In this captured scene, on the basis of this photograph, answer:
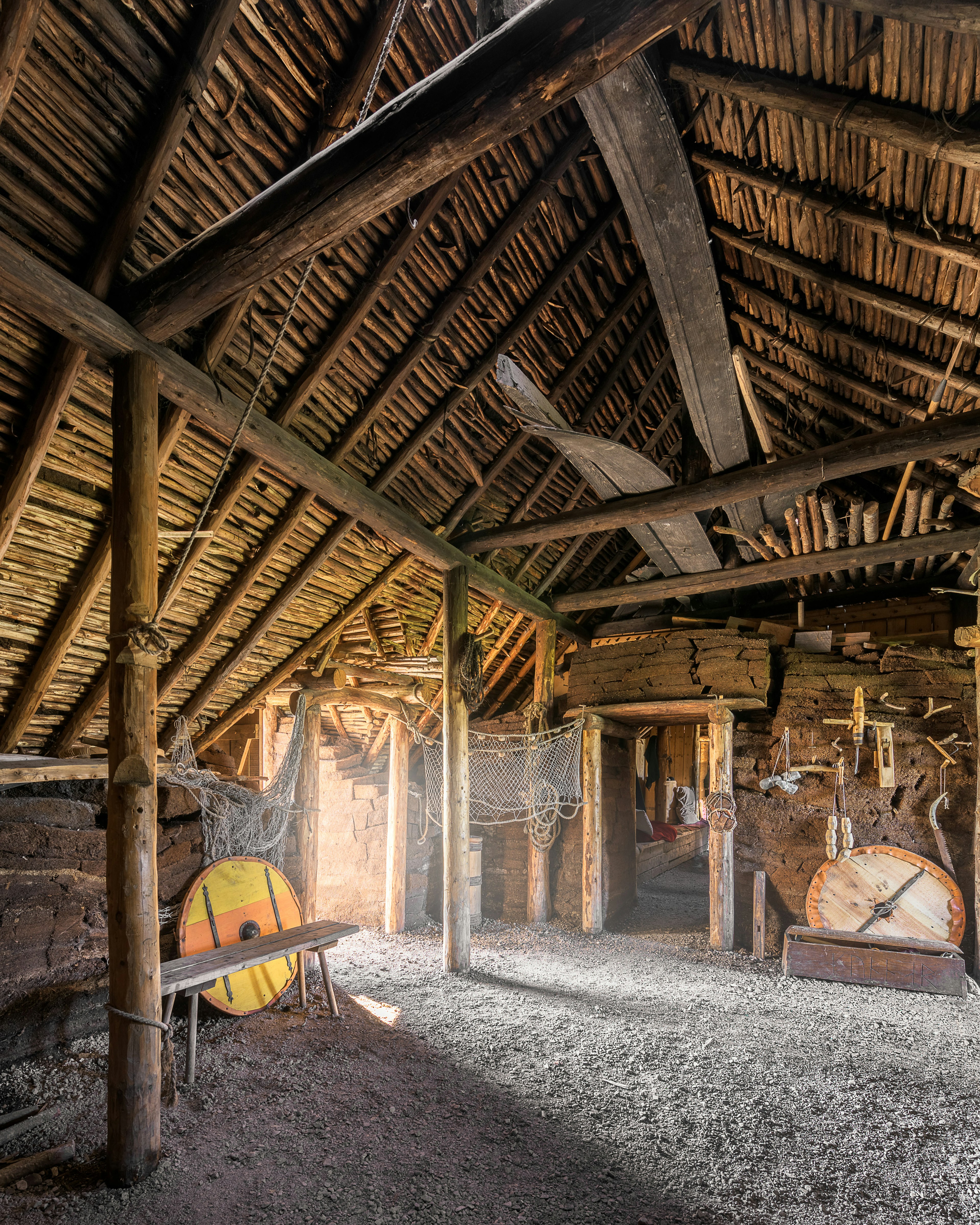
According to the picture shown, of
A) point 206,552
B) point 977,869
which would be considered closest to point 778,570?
point 977,869

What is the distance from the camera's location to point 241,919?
497 cm

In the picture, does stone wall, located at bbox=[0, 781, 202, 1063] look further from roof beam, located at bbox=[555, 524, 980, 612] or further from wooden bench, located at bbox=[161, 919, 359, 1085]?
roof beam, located at bbox=[555, 524, 980, 612]

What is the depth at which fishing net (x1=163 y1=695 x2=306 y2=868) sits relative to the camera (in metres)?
5.02

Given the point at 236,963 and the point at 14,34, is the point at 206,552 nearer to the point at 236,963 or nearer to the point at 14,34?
the point at 236,963

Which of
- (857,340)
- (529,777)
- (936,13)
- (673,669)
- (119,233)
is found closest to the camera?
(936,13)

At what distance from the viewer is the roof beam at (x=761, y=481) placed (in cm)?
419

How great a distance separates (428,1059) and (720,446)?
448cm

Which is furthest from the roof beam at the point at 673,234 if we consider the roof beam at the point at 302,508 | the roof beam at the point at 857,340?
the roof beam at the point at 302,508

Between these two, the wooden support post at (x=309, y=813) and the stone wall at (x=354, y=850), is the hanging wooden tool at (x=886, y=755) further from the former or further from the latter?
the wooden support post at (x=309, y=813)

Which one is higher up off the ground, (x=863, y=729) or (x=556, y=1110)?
(x=863, y=729)

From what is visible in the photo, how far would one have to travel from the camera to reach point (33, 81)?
9.22 ft

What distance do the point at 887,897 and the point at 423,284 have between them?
6.23m

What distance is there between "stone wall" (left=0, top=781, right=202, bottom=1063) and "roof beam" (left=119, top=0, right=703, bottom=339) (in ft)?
9.14

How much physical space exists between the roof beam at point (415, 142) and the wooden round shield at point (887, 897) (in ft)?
20.6
